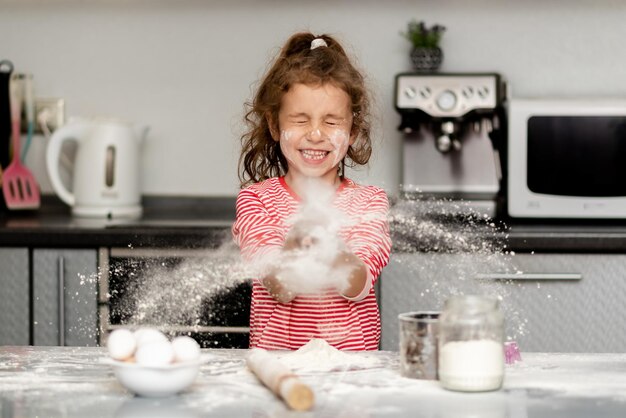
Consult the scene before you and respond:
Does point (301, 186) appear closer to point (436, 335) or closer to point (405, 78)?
point (436, 335)

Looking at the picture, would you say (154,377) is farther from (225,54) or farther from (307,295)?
(225,54)

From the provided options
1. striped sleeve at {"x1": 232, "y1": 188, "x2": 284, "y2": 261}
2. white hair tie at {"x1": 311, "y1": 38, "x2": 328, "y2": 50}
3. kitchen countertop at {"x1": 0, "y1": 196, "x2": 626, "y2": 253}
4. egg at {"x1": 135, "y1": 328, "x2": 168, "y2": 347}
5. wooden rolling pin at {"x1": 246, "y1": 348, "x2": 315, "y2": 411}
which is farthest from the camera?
kitchen countertop at {"x1": 0, "y1": 196, "x2": 626, "y2": 253}

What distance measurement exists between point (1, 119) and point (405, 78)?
122 cm

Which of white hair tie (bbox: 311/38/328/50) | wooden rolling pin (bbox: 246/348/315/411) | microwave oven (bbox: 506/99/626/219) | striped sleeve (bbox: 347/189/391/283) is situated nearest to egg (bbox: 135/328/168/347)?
wooden rolling pin (bbox: 246/348/315/411)

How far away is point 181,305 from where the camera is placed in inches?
101

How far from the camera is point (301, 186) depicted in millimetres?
1848

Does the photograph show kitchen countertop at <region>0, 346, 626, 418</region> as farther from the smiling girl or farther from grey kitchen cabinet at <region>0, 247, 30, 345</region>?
grey kitchen cabinet at <region>0, 247, 30, 345</region>

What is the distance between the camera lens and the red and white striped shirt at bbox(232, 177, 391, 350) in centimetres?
173

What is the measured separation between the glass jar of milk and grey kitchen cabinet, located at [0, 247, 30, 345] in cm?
153

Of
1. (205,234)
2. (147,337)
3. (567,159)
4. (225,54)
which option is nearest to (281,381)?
(147,337)

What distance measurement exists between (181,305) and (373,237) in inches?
37.0

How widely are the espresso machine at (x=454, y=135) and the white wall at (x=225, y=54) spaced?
0.13 metres

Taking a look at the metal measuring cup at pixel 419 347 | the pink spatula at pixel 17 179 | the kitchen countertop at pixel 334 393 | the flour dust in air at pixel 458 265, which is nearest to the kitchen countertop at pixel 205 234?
the flour dust in air at pixel 458 265

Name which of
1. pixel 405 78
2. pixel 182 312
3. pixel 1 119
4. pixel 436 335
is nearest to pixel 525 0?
pixel 405 78
